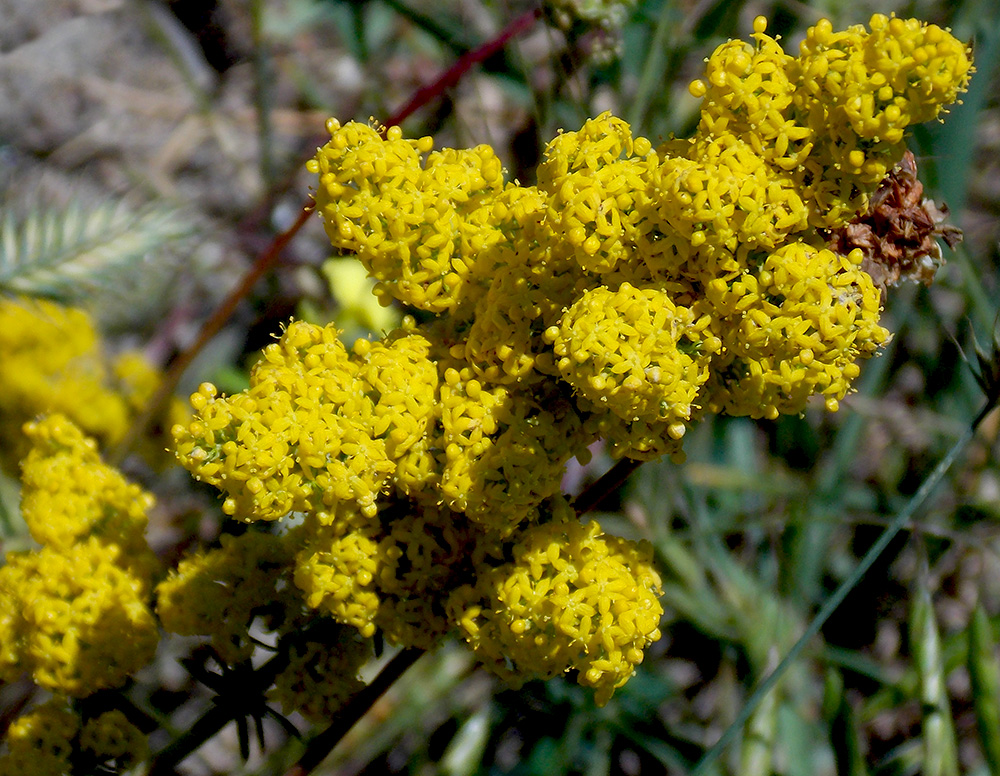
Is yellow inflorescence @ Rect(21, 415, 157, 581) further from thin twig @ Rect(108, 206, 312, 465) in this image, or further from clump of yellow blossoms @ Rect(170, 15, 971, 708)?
thin twig @ Rect(108, 206, 312, 465)

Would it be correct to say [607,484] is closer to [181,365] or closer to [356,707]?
[356,707]

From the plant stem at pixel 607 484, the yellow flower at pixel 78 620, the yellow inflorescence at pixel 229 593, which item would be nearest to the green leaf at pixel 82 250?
the yellow flower at pixel 78 620

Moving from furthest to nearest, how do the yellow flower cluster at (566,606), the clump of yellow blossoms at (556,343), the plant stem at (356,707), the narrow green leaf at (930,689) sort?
the narrow green leaf at (930,689) → the plant stem at (356,707) → the yellow flower cluster at (566,606) → the clump of yellow blossoms at (556,343)

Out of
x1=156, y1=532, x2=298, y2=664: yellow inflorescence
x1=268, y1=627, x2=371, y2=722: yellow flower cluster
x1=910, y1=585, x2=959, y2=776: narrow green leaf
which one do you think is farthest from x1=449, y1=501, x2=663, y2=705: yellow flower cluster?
x1=910, y1=585, x2=959, y2=776: narrow green leaf

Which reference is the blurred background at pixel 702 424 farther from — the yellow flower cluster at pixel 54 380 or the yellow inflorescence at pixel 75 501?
the yellow inflorescence at pixel 75 501

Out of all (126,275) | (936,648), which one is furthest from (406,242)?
(936,648)

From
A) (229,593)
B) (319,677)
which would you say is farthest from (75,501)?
(319,677)

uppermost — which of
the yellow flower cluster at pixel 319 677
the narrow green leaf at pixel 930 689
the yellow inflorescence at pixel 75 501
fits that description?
the yellow inflorescence at pixel 75 501
